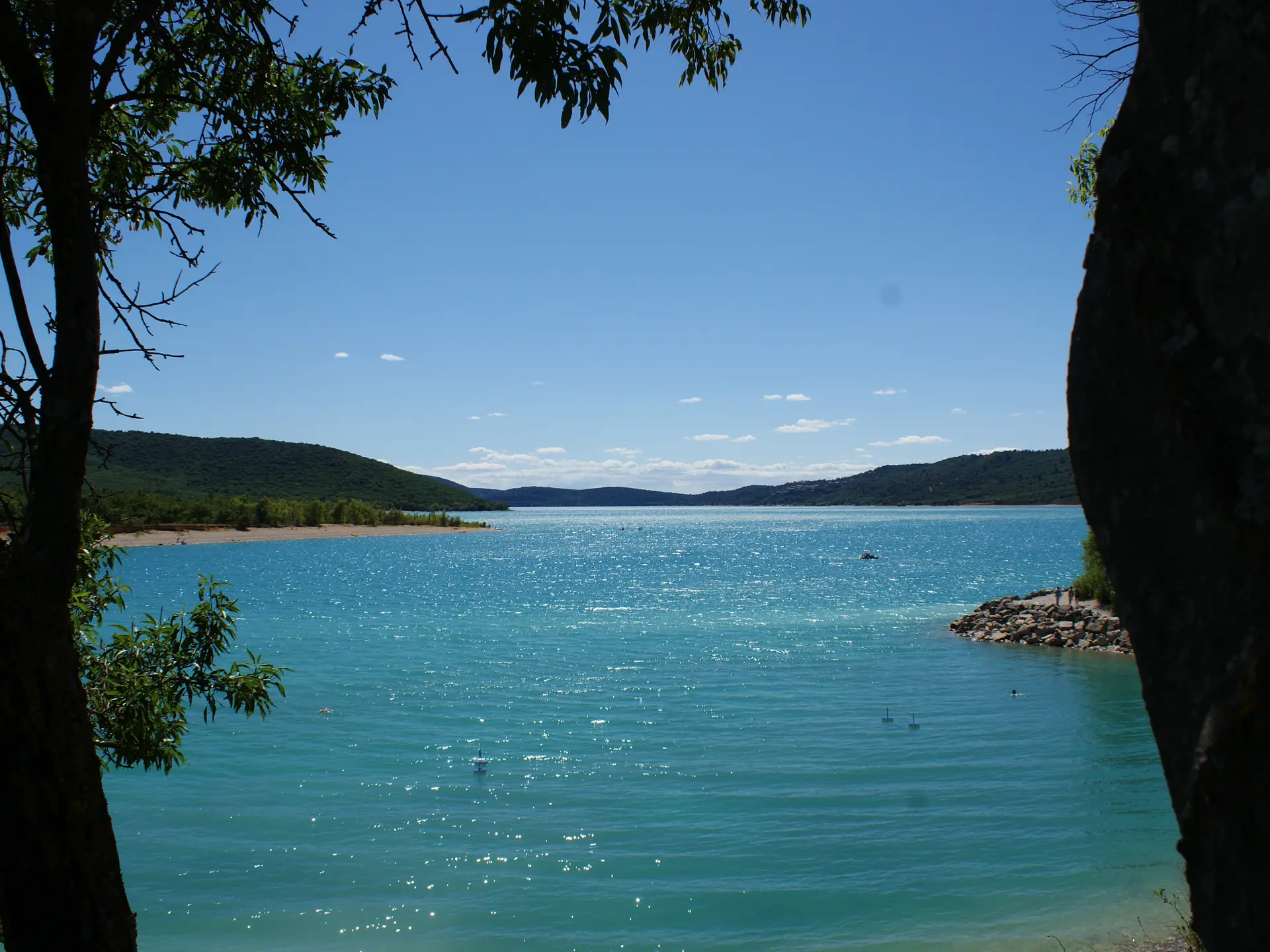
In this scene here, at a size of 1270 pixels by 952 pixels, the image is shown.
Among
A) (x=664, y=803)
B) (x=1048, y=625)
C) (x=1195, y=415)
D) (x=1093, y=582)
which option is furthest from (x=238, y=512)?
Answer: (x=1195, y=415)

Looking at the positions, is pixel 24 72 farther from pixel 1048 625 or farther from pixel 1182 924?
pixel 1048 625

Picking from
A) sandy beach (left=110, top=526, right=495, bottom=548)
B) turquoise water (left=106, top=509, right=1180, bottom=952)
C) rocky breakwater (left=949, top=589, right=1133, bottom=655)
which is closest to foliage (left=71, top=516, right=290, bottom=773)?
turquoise water (left=106, top=509, right=1180, bottom=952)

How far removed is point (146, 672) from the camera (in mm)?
8102

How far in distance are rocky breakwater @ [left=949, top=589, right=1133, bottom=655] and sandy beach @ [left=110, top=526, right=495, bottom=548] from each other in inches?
3398

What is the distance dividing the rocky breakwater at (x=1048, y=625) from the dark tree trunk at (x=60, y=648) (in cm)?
3330

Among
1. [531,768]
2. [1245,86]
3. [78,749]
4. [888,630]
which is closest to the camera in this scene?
[1245,86]

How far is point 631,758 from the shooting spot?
65.5ft

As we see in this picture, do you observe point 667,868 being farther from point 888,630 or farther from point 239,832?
point 888,630

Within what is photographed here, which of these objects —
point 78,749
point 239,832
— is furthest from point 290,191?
point 239,832

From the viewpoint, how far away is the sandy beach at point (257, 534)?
11869 centimetres

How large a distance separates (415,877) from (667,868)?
382 centimetres

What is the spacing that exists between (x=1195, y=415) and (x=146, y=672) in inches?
332

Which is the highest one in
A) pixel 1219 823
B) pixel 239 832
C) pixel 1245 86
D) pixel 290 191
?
pixel 290 191

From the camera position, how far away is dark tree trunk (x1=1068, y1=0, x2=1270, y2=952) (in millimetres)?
2025
